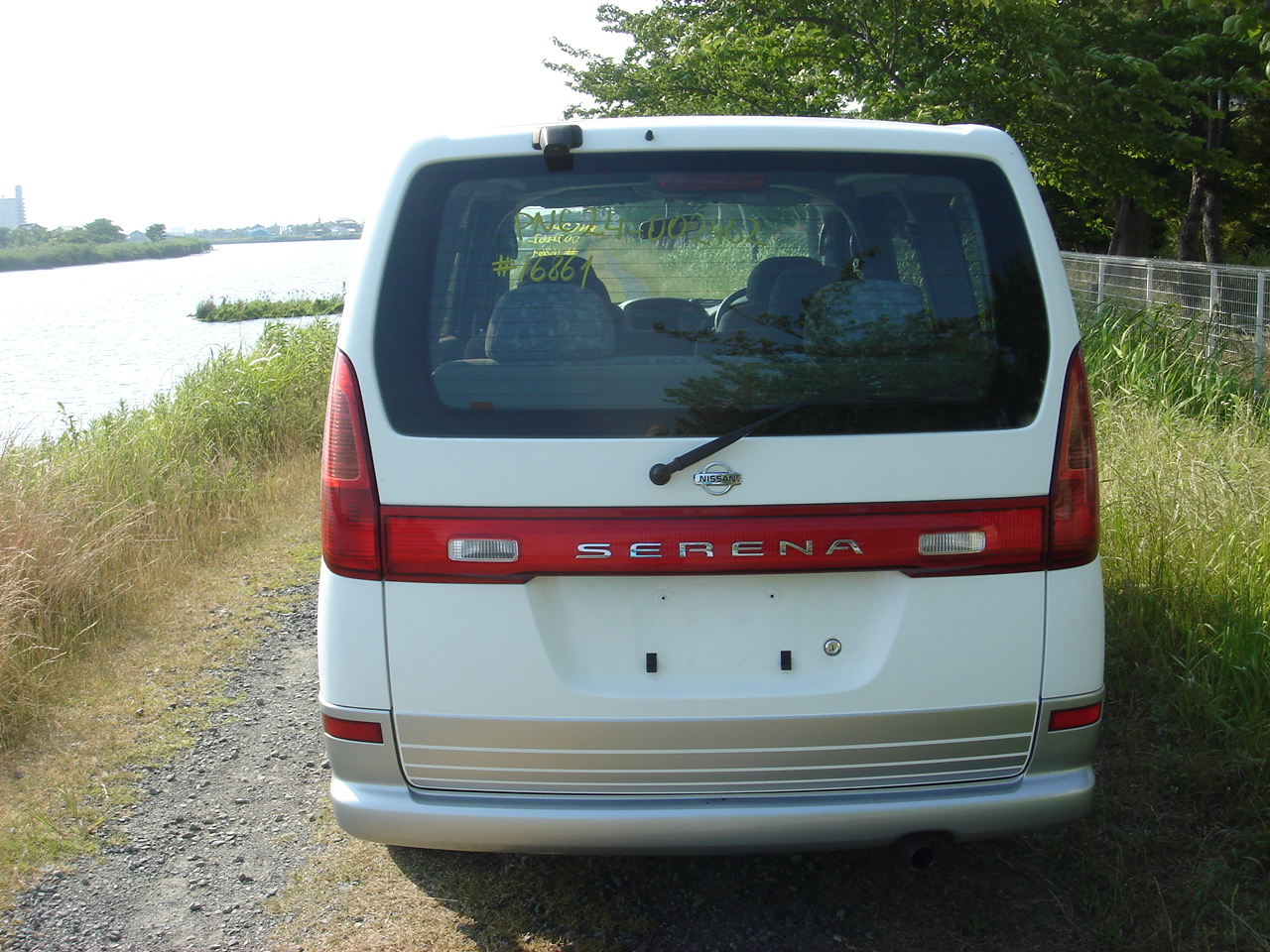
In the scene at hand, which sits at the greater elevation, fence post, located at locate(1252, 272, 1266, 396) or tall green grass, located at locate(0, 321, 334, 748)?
fence post, located at locate(1252, 272, 1266, 396)

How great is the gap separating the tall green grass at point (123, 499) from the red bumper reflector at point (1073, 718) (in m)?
3.67

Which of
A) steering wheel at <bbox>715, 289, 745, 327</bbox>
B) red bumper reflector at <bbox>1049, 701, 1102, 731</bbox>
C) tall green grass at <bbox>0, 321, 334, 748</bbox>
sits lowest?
tall green grass at <bbox>0, 321, 334, 748</bbox>

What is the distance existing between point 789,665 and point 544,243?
113 centimetres

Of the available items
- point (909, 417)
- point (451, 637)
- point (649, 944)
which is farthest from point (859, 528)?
point (649, 944)

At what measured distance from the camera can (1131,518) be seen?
183 inches

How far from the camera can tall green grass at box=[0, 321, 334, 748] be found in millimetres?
4734

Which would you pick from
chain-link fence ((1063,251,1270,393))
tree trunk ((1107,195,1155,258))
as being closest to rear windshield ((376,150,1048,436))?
chain-link fence ((1063,251,1270,393))

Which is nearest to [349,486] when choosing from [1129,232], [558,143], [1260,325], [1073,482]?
[558,143]

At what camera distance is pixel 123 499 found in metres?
6.75

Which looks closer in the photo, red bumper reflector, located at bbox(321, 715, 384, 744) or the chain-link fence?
red bumper reflector, located at bbox(321, 715, 384, 744)

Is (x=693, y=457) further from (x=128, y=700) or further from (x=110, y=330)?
(x=110, y=330)

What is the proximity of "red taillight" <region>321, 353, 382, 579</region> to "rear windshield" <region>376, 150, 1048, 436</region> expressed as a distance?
0.31 ft

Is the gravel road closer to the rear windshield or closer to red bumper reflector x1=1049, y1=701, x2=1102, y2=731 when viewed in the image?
the rear windshield

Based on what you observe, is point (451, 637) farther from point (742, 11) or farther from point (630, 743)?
point (742, 11)
